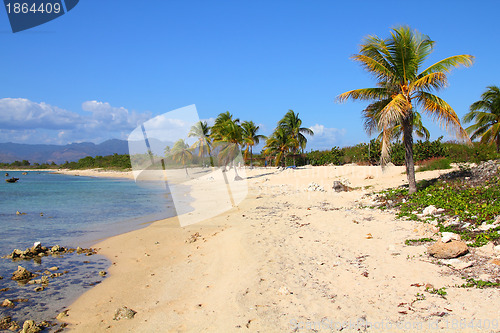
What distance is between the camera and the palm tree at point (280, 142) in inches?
1372

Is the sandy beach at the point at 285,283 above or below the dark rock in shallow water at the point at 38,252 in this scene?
below

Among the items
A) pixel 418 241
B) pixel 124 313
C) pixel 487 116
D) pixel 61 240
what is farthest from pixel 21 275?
pixel 487 116

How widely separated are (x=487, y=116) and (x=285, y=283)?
2630 centimetres

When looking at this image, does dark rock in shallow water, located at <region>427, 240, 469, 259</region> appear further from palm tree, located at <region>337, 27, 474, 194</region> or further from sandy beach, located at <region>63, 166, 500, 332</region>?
palm tree, located at <region>337, 27, 474, 194</region>

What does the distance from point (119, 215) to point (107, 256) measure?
7.13 m

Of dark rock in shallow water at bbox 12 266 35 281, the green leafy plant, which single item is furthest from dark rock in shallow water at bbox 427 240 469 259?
dark rock in shallow water at bbox 12 266 35 281

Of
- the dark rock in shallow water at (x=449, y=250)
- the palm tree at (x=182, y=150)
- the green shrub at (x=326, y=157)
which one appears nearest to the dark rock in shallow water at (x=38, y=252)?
the dark rock in shallow water at (x=449, y=250)

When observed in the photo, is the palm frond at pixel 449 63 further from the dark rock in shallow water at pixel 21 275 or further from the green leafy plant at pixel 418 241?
the dark rock in shallow water at pixel 21 275

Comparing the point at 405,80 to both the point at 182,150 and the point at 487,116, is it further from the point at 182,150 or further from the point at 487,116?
the point at 182,150

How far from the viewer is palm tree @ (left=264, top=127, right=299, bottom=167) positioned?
3484cm

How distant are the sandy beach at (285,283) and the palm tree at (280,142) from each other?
84.8 ft

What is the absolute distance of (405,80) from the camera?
1107 centimetres

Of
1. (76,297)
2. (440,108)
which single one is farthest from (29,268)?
(440,108)

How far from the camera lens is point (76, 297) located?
522cm
